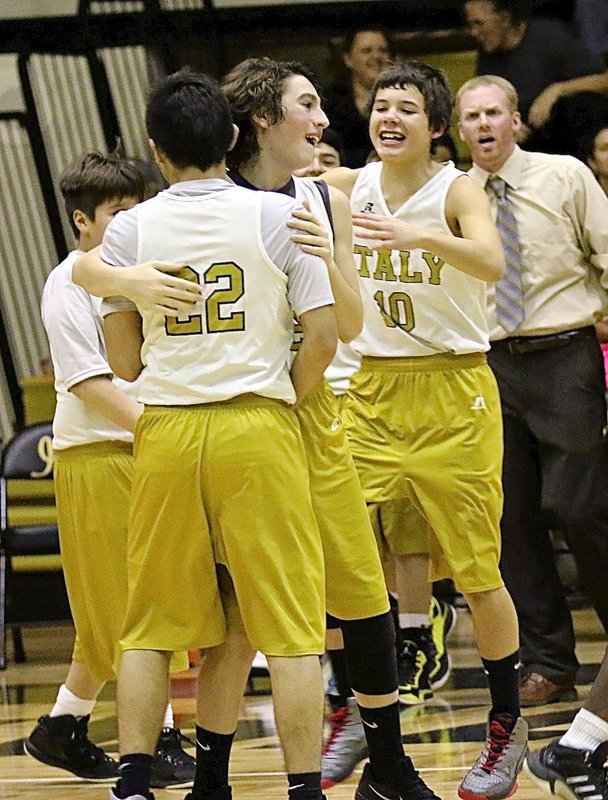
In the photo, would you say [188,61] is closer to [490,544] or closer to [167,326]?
[490,544]

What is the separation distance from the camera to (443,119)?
14.5ft

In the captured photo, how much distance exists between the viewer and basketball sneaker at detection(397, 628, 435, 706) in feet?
17.3

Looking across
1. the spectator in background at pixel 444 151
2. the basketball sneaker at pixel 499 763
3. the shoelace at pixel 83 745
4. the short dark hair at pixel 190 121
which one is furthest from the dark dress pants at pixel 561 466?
the short dark hair at pixel 190 121

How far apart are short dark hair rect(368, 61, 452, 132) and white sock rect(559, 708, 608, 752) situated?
67.4 inches

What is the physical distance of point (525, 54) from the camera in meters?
7.63

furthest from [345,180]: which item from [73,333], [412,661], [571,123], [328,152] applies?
[571,123]

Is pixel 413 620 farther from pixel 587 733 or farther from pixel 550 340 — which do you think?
pixel 587 733

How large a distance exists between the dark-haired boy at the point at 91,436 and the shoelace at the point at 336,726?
48cm

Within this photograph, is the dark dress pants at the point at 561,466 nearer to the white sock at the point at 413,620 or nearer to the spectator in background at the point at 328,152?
the white sock at the point at 413,620

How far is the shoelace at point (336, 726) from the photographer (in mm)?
4465

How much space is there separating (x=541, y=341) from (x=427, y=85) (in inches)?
61.0

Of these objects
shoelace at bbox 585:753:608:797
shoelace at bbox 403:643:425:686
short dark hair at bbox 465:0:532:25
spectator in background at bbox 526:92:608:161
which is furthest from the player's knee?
short dark hair at bbox 465:0:532:25

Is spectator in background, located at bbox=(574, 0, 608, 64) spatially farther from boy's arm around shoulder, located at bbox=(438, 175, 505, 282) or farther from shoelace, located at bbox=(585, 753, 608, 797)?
shoelace, located at bbox=(585, 753, 608, 797)

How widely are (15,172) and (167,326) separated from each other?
239 inches
